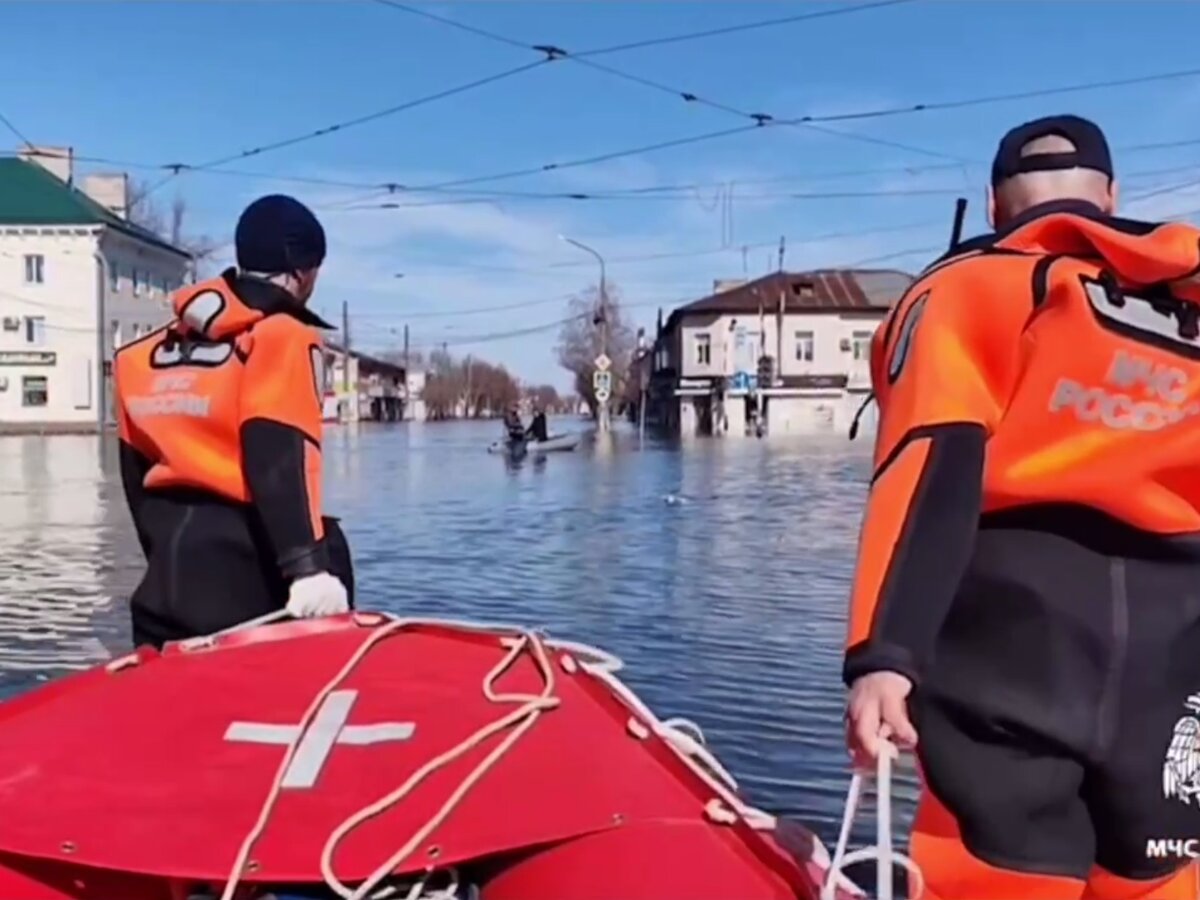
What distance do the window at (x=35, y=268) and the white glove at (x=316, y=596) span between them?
198 feet

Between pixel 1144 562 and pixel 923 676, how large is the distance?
1.20 ft

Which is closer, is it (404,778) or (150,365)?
(404,778)

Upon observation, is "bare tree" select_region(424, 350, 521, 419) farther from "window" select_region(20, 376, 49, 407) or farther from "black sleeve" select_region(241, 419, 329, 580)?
"black sleeve" select_region(241, 419, 329, 580)

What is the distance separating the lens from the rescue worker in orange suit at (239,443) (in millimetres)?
3297

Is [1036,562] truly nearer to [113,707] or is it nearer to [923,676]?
[923,676]

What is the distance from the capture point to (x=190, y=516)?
11.5 feet

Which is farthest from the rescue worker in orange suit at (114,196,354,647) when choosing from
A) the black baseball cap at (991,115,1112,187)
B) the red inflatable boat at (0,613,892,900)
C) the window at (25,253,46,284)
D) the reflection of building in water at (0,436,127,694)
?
the window at (25,253,46,284)

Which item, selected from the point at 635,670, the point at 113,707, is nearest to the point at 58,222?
the point at 635,670

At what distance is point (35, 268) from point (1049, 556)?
204ft

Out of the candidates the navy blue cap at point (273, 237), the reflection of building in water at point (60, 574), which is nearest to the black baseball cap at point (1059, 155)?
the navy blue cap at point (273, 237)

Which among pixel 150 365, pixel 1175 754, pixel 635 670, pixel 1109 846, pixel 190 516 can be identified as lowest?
pixel 635 670

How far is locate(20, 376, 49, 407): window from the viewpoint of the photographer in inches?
2372

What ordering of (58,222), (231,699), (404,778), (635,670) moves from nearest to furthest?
(404,778), (231,699), (635,670), (58,222)

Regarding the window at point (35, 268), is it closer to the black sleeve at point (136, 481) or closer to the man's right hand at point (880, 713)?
the black sleeve at point (136, 481)
